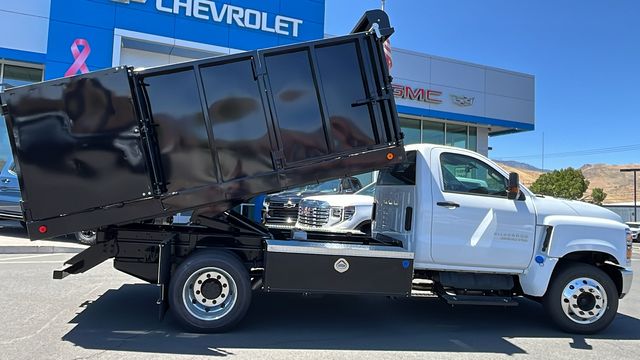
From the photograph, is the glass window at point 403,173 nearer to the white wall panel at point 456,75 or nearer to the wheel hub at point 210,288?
the wheel hub at point 210,288

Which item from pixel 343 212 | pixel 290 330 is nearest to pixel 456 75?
pixel 343 212

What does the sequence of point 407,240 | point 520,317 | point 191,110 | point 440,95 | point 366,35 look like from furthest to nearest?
point 440,95 < point 520,317 < point 407,240 < point 366,35 < point 191,110

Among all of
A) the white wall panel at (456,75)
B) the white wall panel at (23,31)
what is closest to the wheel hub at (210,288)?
the white wall panel at (23,31)

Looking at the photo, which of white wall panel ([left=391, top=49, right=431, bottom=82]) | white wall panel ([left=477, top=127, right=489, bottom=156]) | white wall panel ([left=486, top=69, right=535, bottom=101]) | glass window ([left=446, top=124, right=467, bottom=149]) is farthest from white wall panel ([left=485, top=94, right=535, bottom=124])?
white wall panel ([left=391, top=49, right=431, bottom=82])

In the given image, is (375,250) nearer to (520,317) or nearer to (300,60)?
(300,60)

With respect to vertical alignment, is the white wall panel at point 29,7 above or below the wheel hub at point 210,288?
above

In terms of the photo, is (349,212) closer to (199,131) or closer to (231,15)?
(199,131)

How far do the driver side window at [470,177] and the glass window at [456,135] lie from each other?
16172mm

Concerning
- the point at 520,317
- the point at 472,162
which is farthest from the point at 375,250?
the point at 520,317

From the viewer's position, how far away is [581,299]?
6.25m

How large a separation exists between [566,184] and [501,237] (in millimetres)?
75438

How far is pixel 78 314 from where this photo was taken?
239 inches

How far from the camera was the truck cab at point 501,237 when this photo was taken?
19.8ft

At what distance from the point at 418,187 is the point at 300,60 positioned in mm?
2094
